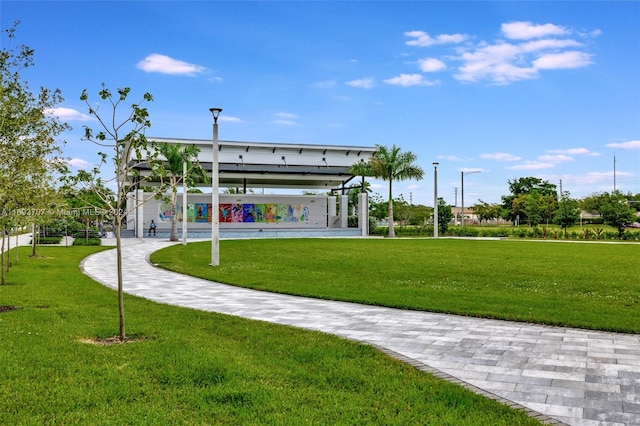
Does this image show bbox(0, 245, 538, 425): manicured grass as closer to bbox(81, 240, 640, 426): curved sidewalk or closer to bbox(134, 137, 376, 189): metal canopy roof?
bbox(81, 240, 640, 426): curved sidewalk

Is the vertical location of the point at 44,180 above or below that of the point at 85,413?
above

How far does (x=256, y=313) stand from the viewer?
35.2 ft

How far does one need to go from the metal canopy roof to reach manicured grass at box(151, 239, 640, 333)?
76.5 feet

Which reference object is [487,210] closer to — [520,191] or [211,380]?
[520,191]

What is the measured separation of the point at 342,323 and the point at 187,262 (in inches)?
546

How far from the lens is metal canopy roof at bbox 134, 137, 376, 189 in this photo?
47.8 meters

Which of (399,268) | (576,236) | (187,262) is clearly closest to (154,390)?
(399,268)

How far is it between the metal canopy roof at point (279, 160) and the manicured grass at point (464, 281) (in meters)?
23.3

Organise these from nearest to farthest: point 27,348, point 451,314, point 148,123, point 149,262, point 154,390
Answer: point 154,390
point 27,348
point 148,123
point 451,314
point 149,262

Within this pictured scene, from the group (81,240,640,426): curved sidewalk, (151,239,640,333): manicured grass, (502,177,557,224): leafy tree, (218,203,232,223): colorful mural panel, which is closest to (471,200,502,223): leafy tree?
(502,177,557,224): leafy tree

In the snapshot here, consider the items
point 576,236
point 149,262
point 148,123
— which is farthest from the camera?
point 576,236

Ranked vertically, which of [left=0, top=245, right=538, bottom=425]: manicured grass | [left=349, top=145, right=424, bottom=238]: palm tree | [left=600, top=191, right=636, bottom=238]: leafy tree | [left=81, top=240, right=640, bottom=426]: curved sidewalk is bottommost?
[left=81, top=240, right=640, bottom=426]: curved sidewalk

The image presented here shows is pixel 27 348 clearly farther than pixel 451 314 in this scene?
No

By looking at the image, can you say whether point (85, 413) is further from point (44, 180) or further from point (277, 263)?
point (277, 263)
